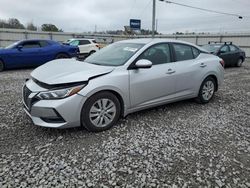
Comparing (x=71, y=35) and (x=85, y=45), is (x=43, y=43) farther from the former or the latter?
(x=71, y=35)

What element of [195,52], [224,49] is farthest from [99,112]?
[224,49]

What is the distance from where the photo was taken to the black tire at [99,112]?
11.0 feet

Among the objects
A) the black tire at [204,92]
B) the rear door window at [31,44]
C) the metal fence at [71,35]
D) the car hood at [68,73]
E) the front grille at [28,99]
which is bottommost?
the black tire at [204,92]

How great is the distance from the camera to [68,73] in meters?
3.40

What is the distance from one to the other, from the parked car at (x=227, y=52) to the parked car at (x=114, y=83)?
269 inches

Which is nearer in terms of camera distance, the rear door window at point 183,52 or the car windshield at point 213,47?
the rear door window at point 183,52

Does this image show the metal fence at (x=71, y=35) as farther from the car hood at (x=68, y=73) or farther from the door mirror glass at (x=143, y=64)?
the door mirror glass at (x=143, y=64)

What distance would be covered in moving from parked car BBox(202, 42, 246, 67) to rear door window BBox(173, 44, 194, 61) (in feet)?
22.3

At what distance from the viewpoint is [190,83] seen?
4707mm

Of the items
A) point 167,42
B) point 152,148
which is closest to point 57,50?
point 167,42

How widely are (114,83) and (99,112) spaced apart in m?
0.52

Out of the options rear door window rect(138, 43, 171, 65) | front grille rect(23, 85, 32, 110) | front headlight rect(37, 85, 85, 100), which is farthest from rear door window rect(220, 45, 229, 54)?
front grille rect(23, 85, 32, 110)

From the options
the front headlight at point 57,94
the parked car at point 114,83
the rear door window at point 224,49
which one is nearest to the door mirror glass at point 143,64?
the parked car at point 114,83

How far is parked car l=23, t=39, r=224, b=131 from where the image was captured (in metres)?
3.21
